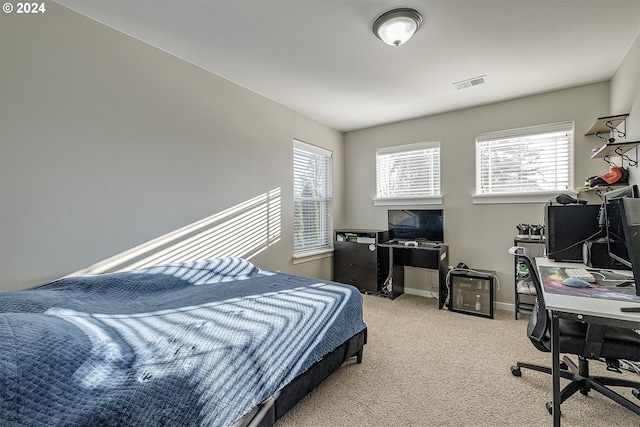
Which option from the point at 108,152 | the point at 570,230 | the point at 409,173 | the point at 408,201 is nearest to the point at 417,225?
the point at 408,201

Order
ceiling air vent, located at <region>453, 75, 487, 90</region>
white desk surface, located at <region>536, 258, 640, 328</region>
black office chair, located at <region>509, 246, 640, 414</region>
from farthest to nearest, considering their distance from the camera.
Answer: ceiling air vent, located at <region>453, 75, 487, 90</region> → black office chair, located at <region>509, 246, 640, 414</region> → white desk surface, located at <region>536, 258, 640, 328</region>

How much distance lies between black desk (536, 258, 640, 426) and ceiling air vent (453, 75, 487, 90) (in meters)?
2.16

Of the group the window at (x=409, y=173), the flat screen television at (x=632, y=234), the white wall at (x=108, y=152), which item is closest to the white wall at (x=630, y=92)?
the flat screen television at (x=632, y=234)

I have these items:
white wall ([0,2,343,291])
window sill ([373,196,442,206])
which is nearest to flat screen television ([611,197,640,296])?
window sill ([373,196,442,206])

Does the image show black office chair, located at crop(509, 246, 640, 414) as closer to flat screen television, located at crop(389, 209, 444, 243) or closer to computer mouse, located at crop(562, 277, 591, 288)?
computer mouse, located at crop(562, 277, 591, 288)

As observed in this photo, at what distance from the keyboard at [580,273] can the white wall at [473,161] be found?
1.40 m

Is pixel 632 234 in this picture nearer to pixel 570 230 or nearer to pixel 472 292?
pixel 570 230

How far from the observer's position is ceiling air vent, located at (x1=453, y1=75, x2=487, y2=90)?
113 inches

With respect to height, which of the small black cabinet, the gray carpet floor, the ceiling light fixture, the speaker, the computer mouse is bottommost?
the gray carpet floor

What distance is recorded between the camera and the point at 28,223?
1714 millimetres

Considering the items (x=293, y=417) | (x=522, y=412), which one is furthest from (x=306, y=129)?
(x=522, y=412)

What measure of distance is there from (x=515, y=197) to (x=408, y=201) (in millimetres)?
1295

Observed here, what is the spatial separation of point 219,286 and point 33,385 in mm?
1365

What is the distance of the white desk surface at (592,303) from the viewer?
4.20 ft
